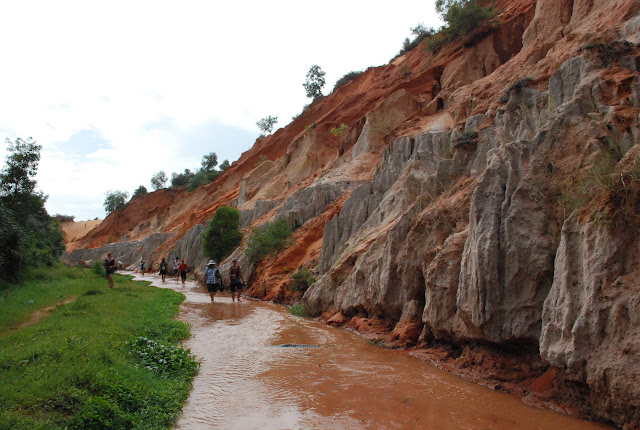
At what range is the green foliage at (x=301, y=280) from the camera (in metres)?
15.8

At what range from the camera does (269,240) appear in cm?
2047

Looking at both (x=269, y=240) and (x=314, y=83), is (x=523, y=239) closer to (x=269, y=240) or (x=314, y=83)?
(x=269, y=240)

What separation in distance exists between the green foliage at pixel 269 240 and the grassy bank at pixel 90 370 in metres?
10.9

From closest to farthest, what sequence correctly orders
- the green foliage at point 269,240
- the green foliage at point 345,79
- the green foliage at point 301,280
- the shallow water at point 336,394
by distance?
the shallow water at point 336,394
the green foliage at point 301,280
the green foliage at point 269,240
the green foliage at point 345,79

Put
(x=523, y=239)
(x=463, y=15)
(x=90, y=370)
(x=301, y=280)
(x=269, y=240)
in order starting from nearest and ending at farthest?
1. (x=90, y=370)
2. (x=523, y=239)
3. (x=301, y=280)
4. (x=269, y=240)
5. (x=463, y=15)

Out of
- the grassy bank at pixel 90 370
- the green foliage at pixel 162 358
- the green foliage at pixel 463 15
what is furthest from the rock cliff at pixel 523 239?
the green foliage at pixel 463 15

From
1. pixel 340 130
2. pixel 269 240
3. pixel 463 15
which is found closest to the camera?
pixel 269 240

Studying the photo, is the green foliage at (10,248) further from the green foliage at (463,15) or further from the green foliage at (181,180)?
the green foliage at (181,180)

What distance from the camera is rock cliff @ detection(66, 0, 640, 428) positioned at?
14.9ft

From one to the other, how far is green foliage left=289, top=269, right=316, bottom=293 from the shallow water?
665 cm

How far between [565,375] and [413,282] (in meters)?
4.30

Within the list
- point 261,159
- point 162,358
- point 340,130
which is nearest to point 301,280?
point 162,358

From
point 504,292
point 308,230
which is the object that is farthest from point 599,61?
point 308,230

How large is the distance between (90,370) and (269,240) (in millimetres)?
15474
